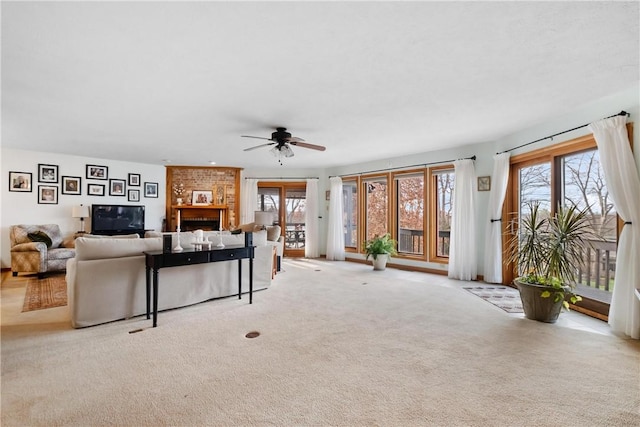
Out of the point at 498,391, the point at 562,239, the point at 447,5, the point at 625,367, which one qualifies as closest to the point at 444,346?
the point at 498,391

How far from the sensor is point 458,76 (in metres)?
2.72

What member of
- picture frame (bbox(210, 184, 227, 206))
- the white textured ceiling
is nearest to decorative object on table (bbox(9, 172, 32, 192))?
the white textured ceiling

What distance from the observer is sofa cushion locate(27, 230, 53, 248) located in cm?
546

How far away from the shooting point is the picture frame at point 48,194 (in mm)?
6340

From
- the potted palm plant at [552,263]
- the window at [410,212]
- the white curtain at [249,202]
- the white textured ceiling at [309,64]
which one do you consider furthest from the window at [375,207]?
the potted palm plant at [552,263]

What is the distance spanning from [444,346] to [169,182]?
7.84 meters

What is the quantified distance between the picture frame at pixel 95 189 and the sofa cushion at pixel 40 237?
4.98 ft

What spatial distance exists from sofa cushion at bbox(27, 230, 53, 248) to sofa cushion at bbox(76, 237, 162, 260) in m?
3.42

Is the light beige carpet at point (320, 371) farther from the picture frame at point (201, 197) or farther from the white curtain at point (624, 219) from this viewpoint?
the picture frame at point (201, 197)

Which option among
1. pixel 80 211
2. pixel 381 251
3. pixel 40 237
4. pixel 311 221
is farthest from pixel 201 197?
pixel 381 251

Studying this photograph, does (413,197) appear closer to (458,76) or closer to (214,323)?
(458,76)

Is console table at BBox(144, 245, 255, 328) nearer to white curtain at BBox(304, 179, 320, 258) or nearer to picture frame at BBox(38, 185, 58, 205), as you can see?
white curtain at BBox(304, 179, 320, 258)

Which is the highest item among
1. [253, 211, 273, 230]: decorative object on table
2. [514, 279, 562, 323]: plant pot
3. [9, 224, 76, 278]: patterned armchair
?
[253, 211, 273, 230]: decorative object on table

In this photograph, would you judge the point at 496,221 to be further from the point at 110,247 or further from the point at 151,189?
the point at 151,189
